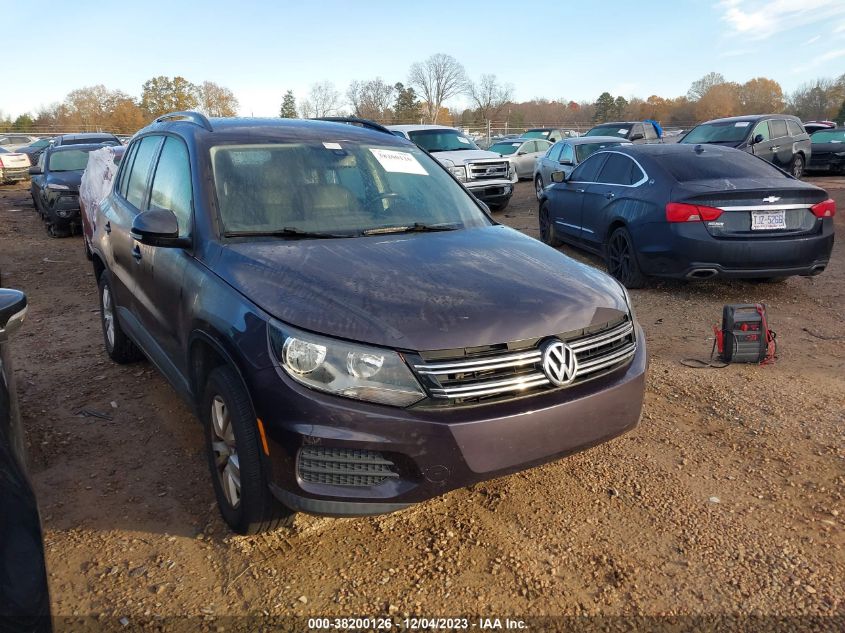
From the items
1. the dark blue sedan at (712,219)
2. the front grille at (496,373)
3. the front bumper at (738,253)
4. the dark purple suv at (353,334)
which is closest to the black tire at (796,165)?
the dark blue sedan at (712,219)

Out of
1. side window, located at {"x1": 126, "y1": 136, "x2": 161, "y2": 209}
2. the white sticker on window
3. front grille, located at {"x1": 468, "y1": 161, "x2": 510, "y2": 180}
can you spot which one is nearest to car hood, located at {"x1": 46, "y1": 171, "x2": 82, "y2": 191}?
front grille, located at {"x1": 468, "y1": 161, "x2": 510, "y2": 180}

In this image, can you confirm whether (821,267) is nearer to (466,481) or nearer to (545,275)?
(545,275)

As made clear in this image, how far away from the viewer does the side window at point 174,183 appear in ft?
10.6

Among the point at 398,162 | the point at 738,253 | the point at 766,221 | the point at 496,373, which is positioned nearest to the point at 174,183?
the point at 398,162

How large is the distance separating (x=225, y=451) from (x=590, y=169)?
7016 millimetres

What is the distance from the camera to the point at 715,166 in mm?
6871

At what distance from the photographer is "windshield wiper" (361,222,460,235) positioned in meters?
3.28

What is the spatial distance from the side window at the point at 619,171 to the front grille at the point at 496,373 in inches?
208

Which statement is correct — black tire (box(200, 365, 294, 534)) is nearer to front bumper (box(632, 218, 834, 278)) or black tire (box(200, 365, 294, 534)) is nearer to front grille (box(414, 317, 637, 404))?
front grille (box(414, 317, 637, 404))

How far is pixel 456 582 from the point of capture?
99.0 inches

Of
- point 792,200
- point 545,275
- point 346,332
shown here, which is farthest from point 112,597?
point 792,200

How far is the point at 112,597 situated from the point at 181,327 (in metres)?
1.18

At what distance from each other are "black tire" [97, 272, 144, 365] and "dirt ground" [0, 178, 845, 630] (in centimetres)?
35

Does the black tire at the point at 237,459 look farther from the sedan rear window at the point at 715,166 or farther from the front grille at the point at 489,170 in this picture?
the front grille at the point at 489,170
